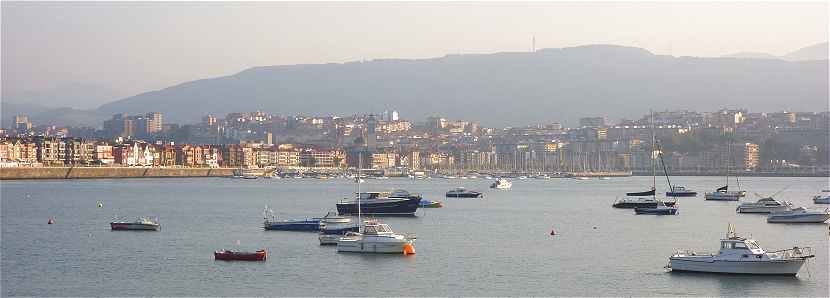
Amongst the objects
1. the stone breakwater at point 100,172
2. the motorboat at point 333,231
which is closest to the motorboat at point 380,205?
the motorboat at point 333,231

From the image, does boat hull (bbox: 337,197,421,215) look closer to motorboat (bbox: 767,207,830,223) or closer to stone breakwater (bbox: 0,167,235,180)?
motorboat (bbox: 767,207,830,223)

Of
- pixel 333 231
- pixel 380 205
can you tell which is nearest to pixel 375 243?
pixel 333 231

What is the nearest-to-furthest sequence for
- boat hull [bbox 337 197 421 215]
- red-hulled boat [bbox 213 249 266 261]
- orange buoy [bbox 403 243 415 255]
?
1. red-hulled boat [bbox 213 249 266 261]
2. orange buoy [bbox 403 243 415 255]
3. boat hull [bbox 337 197 421 215]

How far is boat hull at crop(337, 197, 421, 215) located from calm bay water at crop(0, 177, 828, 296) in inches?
41.0

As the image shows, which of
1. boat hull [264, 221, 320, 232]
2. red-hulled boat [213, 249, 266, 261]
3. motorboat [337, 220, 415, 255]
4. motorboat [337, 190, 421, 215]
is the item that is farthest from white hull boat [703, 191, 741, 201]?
red-hulled boat [213, 249, 266, 261]

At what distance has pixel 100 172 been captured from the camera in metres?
136

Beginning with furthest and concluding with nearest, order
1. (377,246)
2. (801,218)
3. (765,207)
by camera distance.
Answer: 1. (765,207)
2. (801,218)
3. (377,246)

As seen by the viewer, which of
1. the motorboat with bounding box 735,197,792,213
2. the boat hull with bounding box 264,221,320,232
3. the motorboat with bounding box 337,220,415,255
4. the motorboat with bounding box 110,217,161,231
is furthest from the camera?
the motorboat with bounding box 735,197,792,213

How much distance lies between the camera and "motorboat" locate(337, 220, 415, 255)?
36.3m

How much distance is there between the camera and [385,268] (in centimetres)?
3347

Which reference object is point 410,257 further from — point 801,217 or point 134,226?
point 801,217

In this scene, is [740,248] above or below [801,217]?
above

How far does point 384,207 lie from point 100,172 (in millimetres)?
86509

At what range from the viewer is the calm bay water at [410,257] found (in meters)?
29.9
